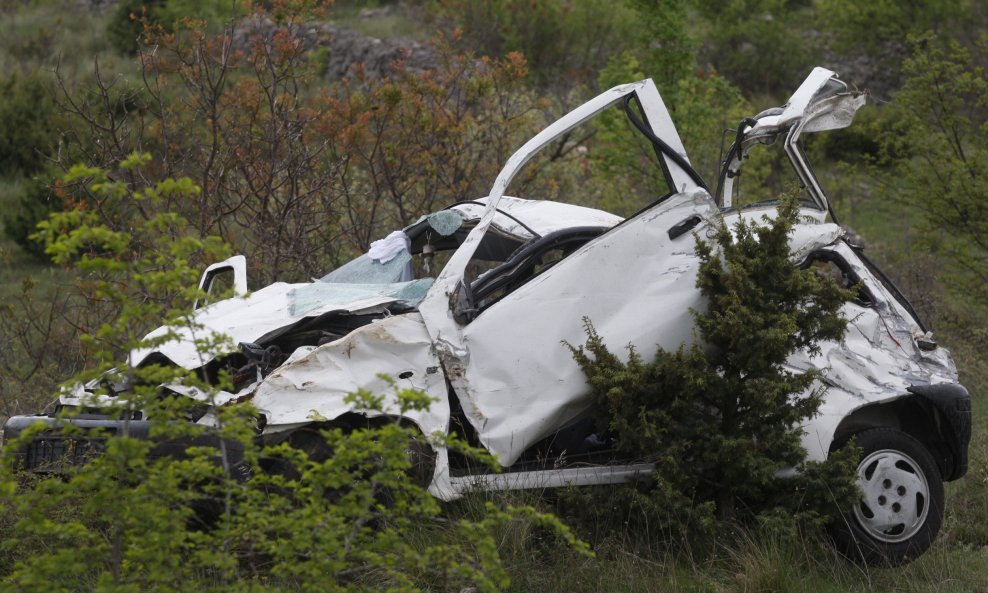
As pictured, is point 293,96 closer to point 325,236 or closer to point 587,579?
point 325,236

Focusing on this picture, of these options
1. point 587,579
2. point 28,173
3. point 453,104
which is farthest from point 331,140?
point 28,173

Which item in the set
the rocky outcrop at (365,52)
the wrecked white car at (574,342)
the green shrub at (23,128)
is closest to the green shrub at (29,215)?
the green shrub at (23,128)

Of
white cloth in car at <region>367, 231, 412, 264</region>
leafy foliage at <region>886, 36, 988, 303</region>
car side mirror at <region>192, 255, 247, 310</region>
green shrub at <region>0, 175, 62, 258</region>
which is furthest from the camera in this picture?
green shrub at <region>0, 175, 62, 258</region>

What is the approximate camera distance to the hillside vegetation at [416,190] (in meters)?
4.65

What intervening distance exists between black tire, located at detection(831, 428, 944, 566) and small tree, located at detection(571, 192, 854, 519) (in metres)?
0.29

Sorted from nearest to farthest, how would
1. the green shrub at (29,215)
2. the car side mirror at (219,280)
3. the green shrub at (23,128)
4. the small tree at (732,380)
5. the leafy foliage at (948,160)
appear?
the small tree at (732,380), the car side mirror at (219,280), the leafy foliage at (948,160), the green shrub at (29,215), the green shrub at (23,128)

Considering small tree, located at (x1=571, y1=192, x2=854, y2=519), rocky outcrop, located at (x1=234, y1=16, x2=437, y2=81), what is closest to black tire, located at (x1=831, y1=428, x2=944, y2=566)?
small tree, located at (x1=571, y1=192, x2=854, y2=519)

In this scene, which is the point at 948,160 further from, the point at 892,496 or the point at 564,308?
the point at 564,308

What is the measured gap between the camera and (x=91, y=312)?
9414 millimetres

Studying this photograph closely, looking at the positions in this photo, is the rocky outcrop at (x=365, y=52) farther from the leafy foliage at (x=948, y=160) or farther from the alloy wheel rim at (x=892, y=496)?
the alloy wheel rim at (x=892, y=496)

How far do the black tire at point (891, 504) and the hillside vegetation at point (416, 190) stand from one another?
102mm

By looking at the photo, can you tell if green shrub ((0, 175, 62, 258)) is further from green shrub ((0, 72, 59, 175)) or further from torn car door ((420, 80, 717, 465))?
torn car door ((420, 80, 717, 465))

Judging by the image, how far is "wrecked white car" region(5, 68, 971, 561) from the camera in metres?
4.66

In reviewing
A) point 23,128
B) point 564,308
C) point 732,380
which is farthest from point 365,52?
point 732,380
